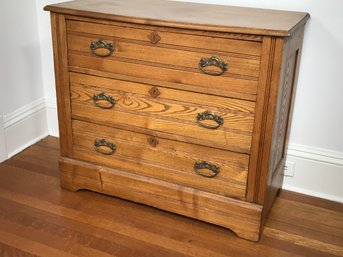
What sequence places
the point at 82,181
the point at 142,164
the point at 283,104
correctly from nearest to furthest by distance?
the point at 283,104
the point at 142,164
the point at 82,181

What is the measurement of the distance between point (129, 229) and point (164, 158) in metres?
0.34

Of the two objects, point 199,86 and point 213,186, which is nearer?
point 199,86

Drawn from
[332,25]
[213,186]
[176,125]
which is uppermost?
[332,25]

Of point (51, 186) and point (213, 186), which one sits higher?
point (213, 186)

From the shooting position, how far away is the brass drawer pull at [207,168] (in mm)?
1818

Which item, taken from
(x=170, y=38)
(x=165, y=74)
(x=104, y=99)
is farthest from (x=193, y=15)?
(x=104, y=99)

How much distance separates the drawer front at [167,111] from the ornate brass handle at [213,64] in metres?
0.10

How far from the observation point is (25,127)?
101 inches

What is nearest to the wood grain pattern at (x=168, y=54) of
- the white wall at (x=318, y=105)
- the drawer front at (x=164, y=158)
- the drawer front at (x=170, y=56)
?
the drawer front at (x=170, y=56)

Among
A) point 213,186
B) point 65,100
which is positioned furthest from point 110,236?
point 65,100

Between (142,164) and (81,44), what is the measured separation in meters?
0.58

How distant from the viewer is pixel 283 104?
1.85 m

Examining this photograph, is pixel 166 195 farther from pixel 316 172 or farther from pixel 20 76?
pixel 20 76

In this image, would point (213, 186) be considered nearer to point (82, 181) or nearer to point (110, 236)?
point (110, 236)
